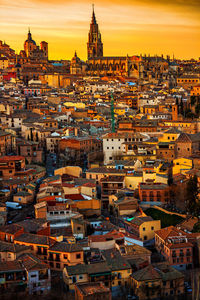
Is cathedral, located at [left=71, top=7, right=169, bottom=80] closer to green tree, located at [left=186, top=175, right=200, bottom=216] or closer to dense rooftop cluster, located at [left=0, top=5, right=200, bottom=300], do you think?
dense rooftop cluster, located at [left=0, top=5, right=200, bottom=300]

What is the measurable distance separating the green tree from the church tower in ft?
159

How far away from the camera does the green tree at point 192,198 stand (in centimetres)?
1736

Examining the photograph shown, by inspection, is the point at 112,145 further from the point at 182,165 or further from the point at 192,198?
the point at 192,198

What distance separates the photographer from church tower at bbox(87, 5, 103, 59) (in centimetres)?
6494

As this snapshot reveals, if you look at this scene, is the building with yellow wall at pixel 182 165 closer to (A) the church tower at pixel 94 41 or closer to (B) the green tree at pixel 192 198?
(B) the green tree at pixel 192 198

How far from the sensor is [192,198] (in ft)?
58.3

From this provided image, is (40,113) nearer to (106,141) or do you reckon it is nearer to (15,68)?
(106,141)

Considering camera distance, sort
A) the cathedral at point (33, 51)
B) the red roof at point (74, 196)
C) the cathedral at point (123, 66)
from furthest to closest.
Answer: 1. the cathedral at point (33, 51)
2. the cathedral at point (123, 66)
3. the red roof at point (74, 196)

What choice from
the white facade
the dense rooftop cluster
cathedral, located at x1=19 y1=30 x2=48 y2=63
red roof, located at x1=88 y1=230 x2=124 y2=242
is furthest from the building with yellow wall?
cathedral, located at x1=19 y1=30 x2=48 y2=63

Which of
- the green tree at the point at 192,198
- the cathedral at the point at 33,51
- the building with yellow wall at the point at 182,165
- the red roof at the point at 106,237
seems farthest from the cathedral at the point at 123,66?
the red roof at the point at 106,237

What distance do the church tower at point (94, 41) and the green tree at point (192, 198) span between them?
159 ft

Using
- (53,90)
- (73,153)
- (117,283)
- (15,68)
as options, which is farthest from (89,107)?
(117,283)

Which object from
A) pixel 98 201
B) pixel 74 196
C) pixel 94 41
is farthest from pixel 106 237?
pixel 94 41

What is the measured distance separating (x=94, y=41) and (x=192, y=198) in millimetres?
49688
